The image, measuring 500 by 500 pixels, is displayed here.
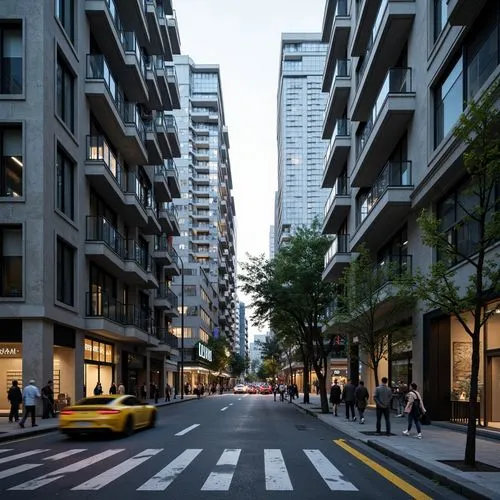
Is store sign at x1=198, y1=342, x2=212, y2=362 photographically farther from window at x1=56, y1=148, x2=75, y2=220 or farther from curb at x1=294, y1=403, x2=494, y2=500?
curb at x1=294, y1=403, x2=494, y2=500

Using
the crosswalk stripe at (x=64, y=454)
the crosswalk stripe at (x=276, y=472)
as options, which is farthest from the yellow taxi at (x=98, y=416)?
the crosswalk stripe at (x=276, y=472)

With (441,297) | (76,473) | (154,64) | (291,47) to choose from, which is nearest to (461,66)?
(441,297)

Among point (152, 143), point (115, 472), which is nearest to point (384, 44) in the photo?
point (115, 472)

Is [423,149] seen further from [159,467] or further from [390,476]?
[159,467]

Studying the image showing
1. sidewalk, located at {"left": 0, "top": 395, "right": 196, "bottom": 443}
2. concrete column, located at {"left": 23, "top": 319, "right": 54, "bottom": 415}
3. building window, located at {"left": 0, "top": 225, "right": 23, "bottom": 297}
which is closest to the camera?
sidewalk, located at {"left": 0, "top": 395, "right": 196, "bottom": 443}

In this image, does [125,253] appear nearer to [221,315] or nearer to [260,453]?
[260,453]

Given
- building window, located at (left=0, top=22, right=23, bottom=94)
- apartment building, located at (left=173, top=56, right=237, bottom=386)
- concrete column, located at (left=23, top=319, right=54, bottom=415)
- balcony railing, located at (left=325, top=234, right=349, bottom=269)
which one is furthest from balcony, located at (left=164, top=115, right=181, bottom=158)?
→ apartment building, located at (left=173, top=56, right=237, bottom=386)

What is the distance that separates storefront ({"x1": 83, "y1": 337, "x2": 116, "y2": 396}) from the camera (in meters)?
34.3

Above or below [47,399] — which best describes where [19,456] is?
above

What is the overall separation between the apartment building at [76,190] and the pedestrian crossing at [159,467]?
1217 cm

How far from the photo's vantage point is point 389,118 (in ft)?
83.7

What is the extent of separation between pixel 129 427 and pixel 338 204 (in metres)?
23.6

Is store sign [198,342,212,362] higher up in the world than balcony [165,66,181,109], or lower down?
lower down

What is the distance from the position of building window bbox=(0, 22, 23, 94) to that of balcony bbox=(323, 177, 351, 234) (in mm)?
19946
